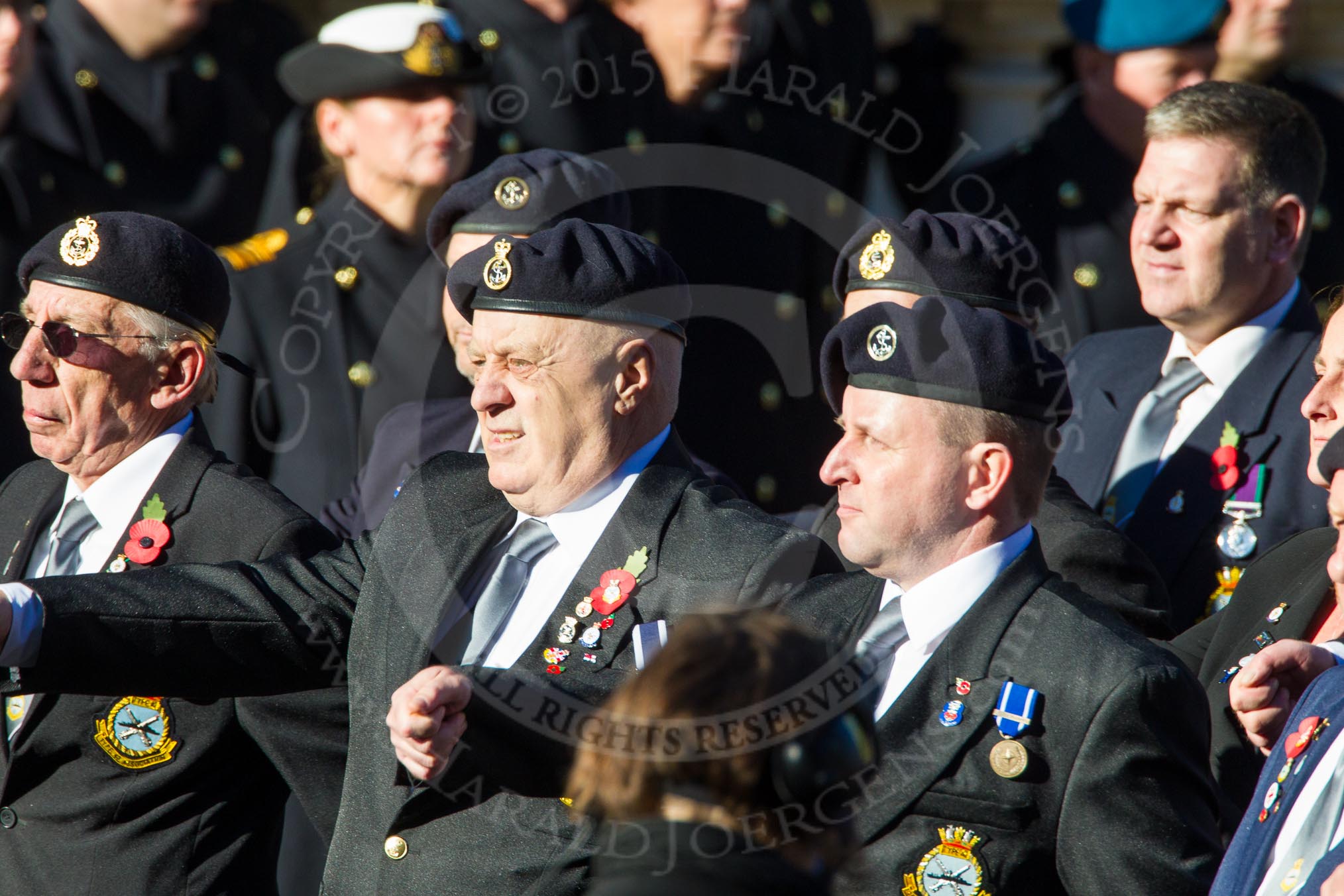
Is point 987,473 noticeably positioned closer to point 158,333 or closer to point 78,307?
point 158,333

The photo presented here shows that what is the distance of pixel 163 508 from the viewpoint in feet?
11.6

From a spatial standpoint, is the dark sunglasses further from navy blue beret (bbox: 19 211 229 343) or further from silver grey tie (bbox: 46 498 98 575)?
silver grey tie (bbox: 46 498 98 575)

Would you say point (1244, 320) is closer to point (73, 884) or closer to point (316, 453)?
point (316, 453)

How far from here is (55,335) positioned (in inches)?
140

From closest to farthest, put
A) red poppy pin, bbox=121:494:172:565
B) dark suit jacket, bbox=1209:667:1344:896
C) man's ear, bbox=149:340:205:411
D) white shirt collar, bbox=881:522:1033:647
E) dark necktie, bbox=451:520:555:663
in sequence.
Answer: dark suit jacket, bbox=1209:667:1344:896, white shirt collar, bbox=881:522:1033:647, dark necktie, bbox=451:520:555:663, red poppy pin, bbox=121:494:172:565, man's ear, bbox=149:340:205:411

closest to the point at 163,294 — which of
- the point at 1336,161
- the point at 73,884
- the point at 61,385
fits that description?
the point at 61,385

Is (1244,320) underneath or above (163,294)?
above

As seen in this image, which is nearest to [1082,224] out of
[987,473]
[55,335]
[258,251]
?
[258,251]

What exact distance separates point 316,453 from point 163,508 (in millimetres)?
1213

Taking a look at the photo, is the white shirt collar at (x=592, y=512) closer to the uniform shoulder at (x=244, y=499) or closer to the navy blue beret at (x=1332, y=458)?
the uniform shoulder at (x=244, y=499)

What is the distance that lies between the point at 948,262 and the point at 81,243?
5.75ft

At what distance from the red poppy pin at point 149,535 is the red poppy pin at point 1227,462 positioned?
7.18 feet

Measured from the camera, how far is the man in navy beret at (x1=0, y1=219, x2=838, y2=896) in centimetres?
293

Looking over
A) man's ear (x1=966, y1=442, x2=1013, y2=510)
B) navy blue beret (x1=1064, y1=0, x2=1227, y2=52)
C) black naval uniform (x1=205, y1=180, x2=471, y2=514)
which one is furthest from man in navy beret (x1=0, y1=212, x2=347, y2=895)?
navy blue beret (x1=1064, y1=0, x2=1227, y2=52)
